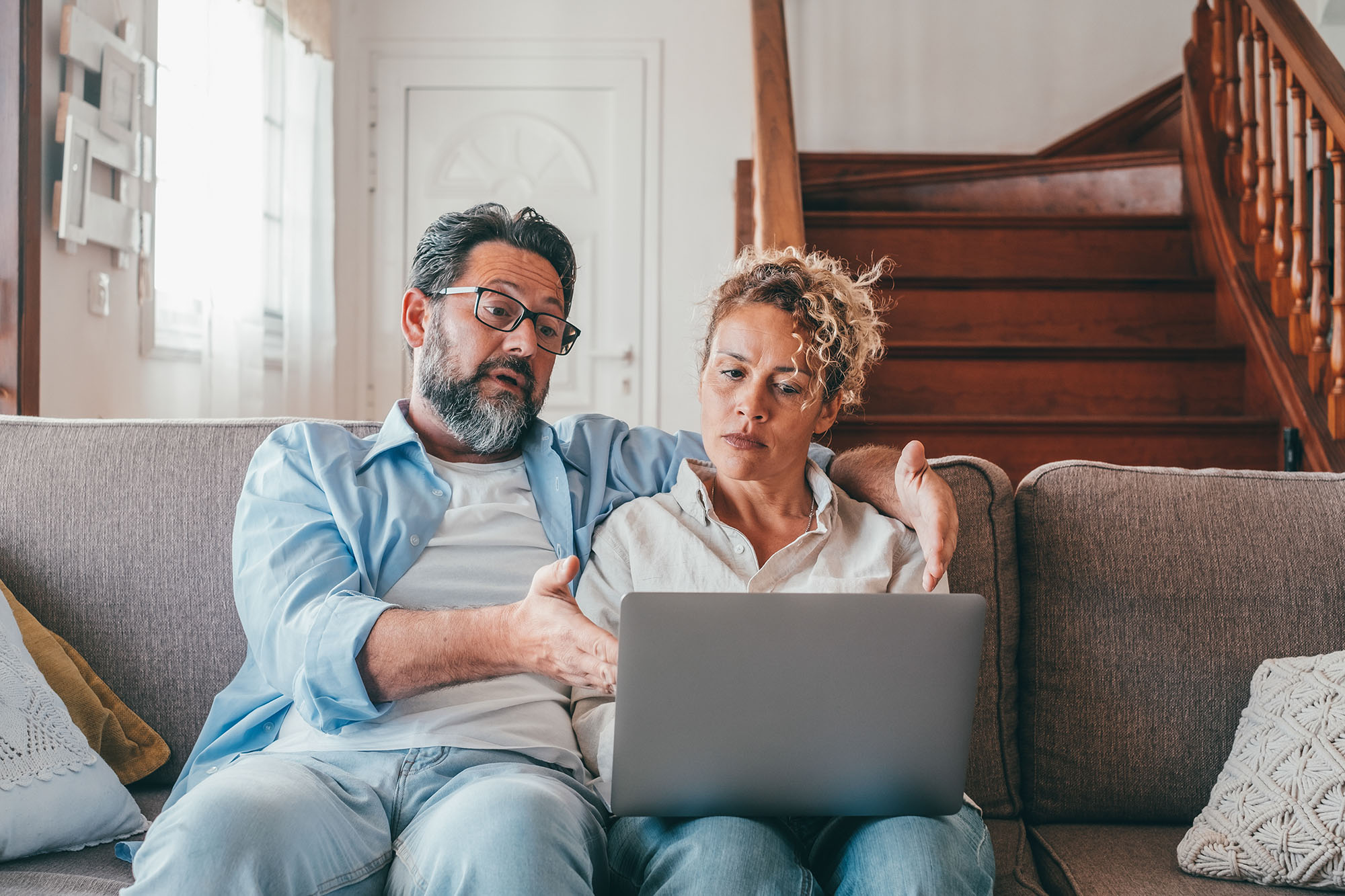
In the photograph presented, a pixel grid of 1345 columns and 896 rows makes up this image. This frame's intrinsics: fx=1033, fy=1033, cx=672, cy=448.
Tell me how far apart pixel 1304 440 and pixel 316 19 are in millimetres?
3358

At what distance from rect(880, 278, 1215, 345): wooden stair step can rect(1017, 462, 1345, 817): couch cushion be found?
1604 millimetres

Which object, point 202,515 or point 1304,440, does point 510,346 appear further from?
Result: point 1304,440

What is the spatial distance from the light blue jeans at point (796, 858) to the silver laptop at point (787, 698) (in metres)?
0.05

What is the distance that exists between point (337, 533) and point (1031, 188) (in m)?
2.93

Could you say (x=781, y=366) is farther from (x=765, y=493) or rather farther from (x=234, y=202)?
(x=234, y=202)

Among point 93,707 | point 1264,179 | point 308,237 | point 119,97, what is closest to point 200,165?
point 119,97

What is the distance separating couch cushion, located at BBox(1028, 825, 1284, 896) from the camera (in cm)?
113

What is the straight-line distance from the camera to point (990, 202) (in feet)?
11.5

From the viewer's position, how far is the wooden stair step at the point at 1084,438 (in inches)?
102

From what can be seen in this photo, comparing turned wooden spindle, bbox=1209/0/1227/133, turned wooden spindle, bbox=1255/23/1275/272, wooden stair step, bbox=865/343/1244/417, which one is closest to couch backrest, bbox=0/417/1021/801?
wooden stair step, bbox=865/343/1244/417

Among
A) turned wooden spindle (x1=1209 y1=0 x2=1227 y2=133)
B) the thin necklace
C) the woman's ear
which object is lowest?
the thin necklace

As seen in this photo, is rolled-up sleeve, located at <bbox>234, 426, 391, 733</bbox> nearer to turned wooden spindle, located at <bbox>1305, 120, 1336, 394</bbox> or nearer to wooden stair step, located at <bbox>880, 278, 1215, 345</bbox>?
wooden stair step, located at <bbox>880, 278, 1215, 345</bbox>

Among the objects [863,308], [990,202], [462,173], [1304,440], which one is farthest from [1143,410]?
[462,173]

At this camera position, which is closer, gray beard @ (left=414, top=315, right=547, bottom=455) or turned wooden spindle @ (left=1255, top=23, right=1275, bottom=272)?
gray beard @ (left=414, top=315, right=547, bottom=455)
